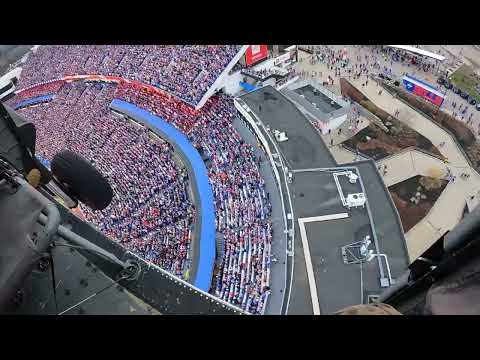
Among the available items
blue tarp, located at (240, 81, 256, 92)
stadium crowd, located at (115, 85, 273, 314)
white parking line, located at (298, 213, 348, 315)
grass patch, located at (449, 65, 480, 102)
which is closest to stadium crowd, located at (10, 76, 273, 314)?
stadium crowd, located at (115, 85, 273, 314)

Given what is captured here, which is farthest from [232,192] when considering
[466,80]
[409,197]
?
[466,80]

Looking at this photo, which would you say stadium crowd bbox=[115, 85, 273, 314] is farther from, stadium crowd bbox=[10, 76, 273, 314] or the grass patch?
the grass patch

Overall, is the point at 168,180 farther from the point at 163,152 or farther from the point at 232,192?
the point at 232,192

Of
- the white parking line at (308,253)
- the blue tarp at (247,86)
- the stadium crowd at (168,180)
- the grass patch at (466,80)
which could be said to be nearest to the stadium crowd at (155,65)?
the stadium crowd at (168,180)

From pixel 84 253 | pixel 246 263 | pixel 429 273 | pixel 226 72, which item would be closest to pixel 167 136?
pixel 226 72

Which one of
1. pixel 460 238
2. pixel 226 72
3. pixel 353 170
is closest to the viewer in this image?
pixel 460 238

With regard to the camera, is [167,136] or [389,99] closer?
[167,136]
